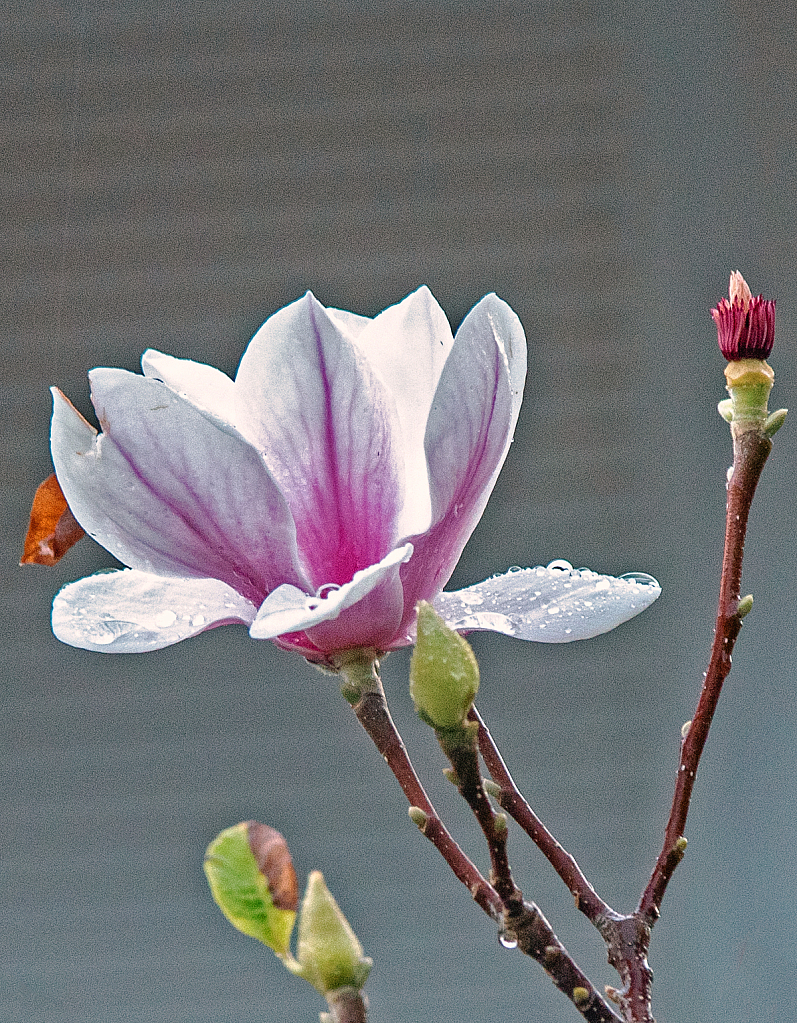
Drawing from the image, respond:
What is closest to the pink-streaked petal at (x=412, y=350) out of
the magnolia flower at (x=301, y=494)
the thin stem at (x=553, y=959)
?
the magnolia flower at (x=301, y=494)

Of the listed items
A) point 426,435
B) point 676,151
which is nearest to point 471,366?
point 426,435

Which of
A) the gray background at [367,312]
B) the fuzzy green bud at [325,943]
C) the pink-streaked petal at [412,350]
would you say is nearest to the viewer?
the fuzzy green bud at [325,943]

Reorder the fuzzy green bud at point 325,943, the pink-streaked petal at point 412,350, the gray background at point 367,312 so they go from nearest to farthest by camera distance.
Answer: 1. the fuzzy green bud at point 325,943
2. the pink-streaked petal at point 412,350
3. the gray background at point 367,312

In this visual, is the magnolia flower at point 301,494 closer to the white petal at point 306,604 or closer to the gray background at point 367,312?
the white petal at point 306,604

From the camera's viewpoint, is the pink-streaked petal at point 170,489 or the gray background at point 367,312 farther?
the gray background at point 367,312

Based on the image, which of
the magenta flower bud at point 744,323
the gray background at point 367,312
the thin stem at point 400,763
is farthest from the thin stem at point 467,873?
the gray background at point 367,312

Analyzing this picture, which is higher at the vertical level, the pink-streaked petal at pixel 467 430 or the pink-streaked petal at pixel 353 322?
the pink-streaked petal at pixel 353 322

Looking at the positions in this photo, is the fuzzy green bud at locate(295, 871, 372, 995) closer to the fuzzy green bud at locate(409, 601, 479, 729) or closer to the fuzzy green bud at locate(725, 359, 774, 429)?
the fuzzy green bud at locate(409, 601, 479, 729)

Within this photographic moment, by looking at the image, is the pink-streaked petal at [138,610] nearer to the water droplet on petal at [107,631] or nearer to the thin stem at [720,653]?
the water droplet on petal at [107,631]

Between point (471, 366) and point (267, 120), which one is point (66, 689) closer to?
point (267, 120)
